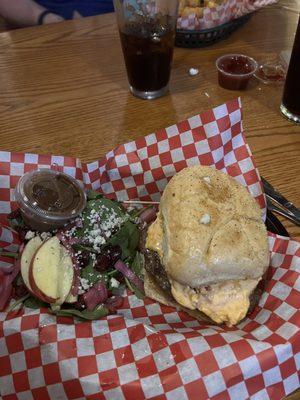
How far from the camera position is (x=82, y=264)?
149 cm

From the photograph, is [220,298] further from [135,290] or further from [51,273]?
[51,273]

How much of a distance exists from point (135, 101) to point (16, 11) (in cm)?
149

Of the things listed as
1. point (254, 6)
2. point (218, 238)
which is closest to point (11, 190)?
point (218, 238)

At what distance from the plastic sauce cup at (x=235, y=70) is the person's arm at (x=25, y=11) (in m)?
1.39

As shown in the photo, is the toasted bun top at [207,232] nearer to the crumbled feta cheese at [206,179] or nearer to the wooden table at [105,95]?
the crumbled feta cheese at [206,179]

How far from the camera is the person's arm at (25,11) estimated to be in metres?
3.14

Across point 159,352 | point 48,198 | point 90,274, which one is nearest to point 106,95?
point 48,198

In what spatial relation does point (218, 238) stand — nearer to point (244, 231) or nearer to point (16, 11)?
point (244, 231)

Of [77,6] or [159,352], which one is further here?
[77,6]

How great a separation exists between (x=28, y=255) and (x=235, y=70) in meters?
1.47

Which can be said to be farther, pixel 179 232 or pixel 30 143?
pixel 30 143

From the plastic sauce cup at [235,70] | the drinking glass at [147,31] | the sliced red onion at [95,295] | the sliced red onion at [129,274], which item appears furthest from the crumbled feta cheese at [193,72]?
the sliced red onion at [95,295]

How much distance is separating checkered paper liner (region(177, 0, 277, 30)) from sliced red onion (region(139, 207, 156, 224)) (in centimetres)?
117

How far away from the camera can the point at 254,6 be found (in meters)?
2.56
